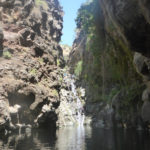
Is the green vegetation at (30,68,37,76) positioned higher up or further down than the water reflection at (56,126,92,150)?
higher up

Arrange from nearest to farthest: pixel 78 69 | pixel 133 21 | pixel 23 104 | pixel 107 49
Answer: pixel 133 21 < pixel 107 49 < pixel 23 104 < pixel 78 69

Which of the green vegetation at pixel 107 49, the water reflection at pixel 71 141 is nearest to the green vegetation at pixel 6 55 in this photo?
the green vegetation at pixel 107 49

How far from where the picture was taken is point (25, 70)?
2900 centimetres

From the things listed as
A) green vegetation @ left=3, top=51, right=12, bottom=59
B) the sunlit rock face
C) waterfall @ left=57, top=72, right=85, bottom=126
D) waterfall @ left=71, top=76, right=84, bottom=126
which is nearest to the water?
the sunlit rock face

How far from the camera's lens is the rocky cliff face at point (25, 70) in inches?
984

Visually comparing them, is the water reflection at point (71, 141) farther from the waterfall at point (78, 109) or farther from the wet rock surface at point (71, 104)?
the waterfall at point (78, 109)

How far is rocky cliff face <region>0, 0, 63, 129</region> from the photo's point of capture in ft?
82.0

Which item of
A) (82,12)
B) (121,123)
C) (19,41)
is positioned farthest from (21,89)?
(121,123)

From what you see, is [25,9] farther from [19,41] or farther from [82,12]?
[82,12]

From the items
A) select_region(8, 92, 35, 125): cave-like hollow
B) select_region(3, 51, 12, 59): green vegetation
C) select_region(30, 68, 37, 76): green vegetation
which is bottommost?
select_region(8, 92, 35, 125): cave-like hollow

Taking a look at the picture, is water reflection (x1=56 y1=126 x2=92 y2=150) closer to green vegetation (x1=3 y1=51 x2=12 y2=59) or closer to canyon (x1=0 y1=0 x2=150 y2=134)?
canyon (x1=0 y1=0 x2=150 y2=134)

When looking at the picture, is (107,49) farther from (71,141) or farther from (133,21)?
(133,21)

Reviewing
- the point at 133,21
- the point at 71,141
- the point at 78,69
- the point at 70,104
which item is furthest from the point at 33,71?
the point at 70,104

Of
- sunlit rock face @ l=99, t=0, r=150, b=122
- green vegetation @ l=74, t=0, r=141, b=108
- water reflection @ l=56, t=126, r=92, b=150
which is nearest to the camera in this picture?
sunlit rock face @ l=99, t=0, r=150, b=122
